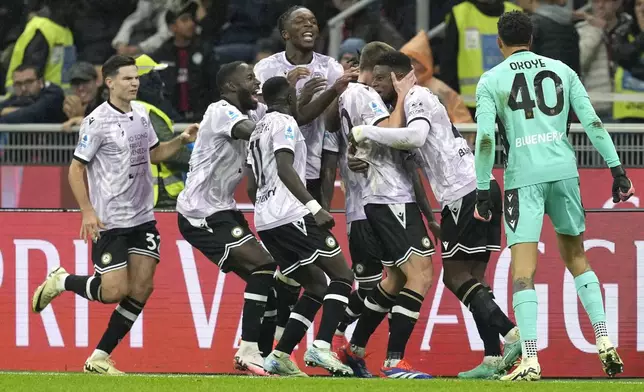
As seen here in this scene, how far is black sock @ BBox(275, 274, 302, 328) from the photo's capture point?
439 inches

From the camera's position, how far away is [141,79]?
1361 cm

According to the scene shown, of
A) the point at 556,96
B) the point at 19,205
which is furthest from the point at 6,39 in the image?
the point at 556,96

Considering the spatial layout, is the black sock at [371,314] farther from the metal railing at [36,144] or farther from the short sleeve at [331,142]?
the metal railing at [36,144]

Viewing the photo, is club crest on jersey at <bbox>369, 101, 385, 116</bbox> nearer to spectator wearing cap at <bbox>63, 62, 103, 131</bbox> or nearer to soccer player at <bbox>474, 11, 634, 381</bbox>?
soccer player at <bbox>474, 11, 634, 381</bbox>

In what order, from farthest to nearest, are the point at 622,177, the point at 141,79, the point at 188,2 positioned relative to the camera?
the point at 188,2 → the point at 141,79 → the point at 622,177

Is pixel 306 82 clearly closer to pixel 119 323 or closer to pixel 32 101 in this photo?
pixel 119 323

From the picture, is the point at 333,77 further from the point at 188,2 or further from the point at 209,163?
the point at 188,2

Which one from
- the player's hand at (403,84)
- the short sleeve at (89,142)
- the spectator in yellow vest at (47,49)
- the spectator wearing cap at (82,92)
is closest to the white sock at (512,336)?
the player's hand at (403,84)

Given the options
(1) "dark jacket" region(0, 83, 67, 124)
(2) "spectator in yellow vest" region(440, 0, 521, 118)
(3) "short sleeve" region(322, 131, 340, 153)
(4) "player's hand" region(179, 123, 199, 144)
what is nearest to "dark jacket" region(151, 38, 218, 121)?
(1) "dark jacket" region(0, 83, 67, 124)

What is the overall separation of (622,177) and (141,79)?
18.0 feet

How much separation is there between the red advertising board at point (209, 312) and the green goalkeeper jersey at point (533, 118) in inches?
81.3

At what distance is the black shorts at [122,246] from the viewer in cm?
1097

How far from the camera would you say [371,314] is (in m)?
10.9

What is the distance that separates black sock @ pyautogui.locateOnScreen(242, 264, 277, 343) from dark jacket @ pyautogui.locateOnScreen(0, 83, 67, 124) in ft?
15.6
